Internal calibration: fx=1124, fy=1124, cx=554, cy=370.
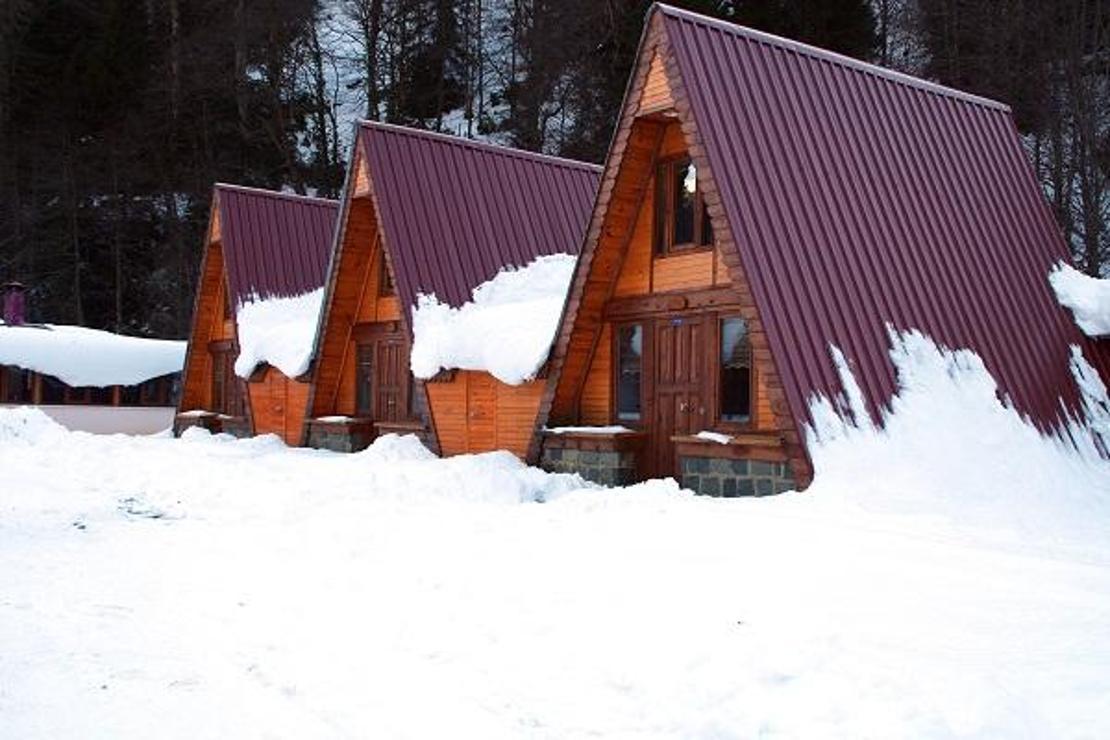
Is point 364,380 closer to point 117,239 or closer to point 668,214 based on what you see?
point 668,214

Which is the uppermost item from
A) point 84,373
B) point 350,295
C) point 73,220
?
point 73,220

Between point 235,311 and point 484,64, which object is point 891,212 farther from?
point 484,64

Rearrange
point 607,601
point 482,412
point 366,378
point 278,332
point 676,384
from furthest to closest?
point 278,332
point 366,378
point 482,412
point 676,384
point 607,601

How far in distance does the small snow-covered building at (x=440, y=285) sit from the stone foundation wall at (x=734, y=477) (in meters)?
3.87

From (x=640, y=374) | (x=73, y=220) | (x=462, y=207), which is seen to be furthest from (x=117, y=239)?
(x=640, y=374)

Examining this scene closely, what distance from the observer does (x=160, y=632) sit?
21.1 ft

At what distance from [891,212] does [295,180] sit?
107ft

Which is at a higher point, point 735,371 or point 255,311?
point 255,311

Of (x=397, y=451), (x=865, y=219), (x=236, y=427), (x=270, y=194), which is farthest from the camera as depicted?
(x=270, y=194)

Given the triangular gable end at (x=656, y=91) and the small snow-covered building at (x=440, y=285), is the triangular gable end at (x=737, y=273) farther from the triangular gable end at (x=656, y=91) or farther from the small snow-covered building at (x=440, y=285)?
the small snow-covered building at (x=440, y=285)

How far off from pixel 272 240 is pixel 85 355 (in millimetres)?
7282

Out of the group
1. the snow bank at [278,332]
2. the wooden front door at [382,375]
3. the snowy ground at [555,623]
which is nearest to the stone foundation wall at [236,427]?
the snow bank at [278,332]

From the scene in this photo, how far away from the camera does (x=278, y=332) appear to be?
23.5 meters

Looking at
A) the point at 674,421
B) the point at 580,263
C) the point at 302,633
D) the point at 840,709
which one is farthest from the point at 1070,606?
the point at 580,263
